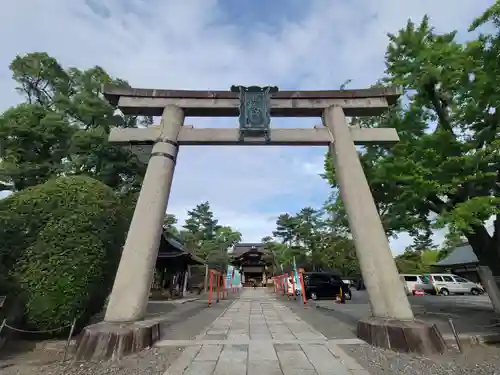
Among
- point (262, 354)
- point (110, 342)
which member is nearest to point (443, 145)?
point (262, 354)

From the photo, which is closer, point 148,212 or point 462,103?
point 148,212

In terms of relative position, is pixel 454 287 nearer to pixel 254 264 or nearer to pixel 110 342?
pixel 110 342

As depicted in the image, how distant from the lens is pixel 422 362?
15.1 ft

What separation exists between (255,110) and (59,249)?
5423 mm

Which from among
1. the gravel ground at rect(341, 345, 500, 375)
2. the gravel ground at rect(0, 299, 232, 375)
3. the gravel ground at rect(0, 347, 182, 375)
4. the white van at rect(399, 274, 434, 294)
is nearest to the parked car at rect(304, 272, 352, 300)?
the white van at rect(399, 274, 434, 294)

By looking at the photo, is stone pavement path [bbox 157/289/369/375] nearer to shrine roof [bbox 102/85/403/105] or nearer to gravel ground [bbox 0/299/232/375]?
gravel ground [bbox 0/299/232/375]

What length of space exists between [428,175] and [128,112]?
8263 millimetres

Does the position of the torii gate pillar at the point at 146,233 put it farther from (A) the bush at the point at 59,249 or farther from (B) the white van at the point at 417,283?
(B) the white van at the point at 417,283

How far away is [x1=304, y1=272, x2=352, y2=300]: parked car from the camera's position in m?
19.1

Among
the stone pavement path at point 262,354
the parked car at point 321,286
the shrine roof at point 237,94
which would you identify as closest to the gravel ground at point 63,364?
the stone pavement path at point 262,354

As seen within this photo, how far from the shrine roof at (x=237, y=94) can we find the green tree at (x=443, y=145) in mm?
2201

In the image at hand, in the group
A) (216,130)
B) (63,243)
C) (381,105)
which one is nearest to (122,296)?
(63,243)

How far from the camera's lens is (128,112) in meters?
7.48

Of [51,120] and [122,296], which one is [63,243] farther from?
[51,120]
